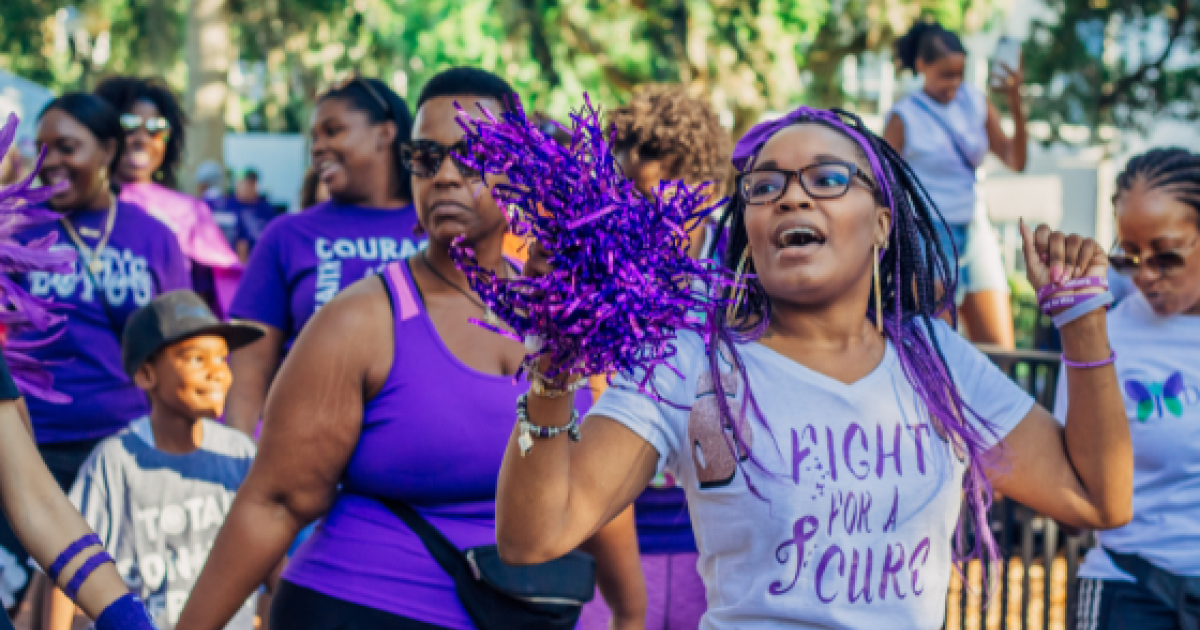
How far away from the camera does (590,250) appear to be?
5.04ft

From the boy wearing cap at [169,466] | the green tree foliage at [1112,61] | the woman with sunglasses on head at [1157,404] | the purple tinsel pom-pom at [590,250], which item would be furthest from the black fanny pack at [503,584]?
the green tree foliage at [1112,61]

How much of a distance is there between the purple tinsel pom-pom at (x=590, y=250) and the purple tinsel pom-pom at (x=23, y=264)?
128 cm

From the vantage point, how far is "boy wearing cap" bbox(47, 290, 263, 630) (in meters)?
3.88

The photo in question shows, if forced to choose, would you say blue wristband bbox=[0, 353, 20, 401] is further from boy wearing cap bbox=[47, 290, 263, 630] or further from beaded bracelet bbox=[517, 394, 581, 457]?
boy wearing cap bbox=[47, 290, 263, 630]

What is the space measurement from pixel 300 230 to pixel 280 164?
17.7 metres

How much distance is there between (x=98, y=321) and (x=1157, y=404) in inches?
143

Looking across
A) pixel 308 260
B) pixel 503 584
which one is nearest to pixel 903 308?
pixel 503 584

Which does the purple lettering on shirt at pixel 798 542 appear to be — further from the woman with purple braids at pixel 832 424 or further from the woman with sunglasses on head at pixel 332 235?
the woman with sunglasses on head at pixel 332 235

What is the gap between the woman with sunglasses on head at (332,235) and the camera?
4.09 m

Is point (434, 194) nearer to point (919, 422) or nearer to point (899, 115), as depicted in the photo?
point (919, 422)

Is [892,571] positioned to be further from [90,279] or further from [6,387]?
[90,279]

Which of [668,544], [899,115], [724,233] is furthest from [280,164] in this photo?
[724,233]

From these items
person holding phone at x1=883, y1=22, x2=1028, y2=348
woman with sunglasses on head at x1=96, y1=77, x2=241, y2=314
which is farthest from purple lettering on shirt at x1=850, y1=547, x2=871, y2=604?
person holding phone at x1=883, y1=22, x2=1028, y2=348

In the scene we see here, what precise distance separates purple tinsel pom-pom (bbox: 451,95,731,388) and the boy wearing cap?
2.69 metres
